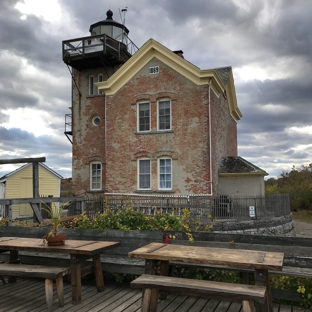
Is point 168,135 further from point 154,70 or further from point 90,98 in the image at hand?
point 90,98

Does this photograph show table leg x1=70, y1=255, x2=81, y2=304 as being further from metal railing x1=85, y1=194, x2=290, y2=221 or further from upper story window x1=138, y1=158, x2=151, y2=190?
upper story window x1=138, y1=158, x2=151, y2=190

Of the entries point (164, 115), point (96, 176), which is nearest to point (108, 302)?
point (164, 115)

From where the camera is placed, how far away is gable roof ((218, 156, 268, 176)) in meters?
17.3

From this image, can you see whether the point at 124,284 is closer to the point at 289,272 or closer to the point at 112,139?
the point at 289,272

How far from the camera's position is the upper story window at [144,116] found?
731 inches

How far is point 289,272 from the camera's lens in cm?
462

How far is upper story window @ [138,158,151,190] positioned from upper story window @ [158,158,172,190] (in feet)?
2.14

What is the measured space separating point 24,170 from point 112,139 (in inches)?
294

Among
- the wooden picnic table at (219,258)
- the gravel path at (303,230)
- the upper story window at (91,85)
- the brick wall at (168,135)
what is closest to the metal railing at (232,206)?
the brick wall at (168,135)

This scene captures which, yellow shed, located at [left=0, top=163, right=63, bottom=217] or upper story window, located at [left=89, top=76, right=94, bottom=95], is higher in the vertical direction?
upper story window, located at [left=89, top=76, right=94, bottom=95]

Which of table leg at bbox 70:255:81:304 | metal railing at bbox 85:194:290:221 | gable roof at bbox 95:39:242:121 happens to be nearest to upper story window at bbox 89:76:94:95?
gable roof at bbox 95:39:242:121

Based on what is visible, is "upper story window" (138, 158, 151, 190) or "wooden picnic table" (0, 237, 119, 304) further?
"upper story window" (138, 158, 151, 190)

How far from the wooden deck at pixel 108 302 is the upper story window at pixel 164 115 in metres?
13.2

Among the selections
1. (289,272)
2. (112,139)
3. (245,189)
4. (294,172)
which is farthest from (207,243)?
(294,172)
